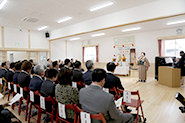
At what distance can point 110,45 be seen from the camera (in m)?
9.84

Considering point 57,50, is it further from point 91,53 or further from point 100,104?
point 100,104

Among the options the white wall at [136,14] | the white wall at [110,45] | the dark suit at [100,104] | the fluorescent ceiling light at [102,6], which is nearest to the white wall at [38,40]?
the white wall at [110,45]

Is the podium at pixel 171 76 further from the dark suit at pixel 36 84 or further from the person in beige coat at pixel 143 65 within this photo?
the dark suit at pixel 36 84

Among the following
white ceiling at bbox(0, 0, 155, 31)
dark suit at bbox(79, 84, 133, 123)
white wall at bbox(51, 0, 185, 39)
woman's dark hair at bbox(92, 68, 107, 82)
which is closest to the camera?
dark suit at bbox(79, 84, 133, 123)

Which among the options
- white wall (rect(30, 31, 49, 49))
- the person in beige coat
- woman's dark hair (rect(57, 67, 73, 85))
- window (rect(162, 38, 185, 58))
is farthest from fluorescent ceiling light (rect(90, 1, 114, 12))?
white wall (rect(30, 31, 49, 49))

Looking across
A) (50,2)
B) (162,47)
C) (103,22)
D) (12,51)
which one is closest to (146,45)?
(162,47)

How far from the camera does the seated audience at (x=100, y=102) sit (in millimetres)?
1258

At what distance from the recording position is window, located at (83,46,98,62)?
35.4 feet

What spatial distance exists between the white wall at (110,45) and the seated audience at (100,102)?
7678 millimetres

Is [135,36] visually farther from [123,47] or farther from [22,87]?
[22,87]

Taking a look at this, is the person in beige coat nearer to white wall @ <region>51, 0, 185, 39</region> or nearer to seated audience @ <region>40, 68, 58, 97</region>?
white wall @ <region>51, 0, 185, 39</region>

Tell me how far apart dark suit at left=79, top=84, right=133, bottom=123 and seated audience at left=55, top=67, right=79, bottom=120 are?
242 millimetres

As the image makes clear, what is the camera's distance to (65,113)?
1.60m

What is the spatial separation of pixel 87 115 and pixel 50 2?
4.57 metres
